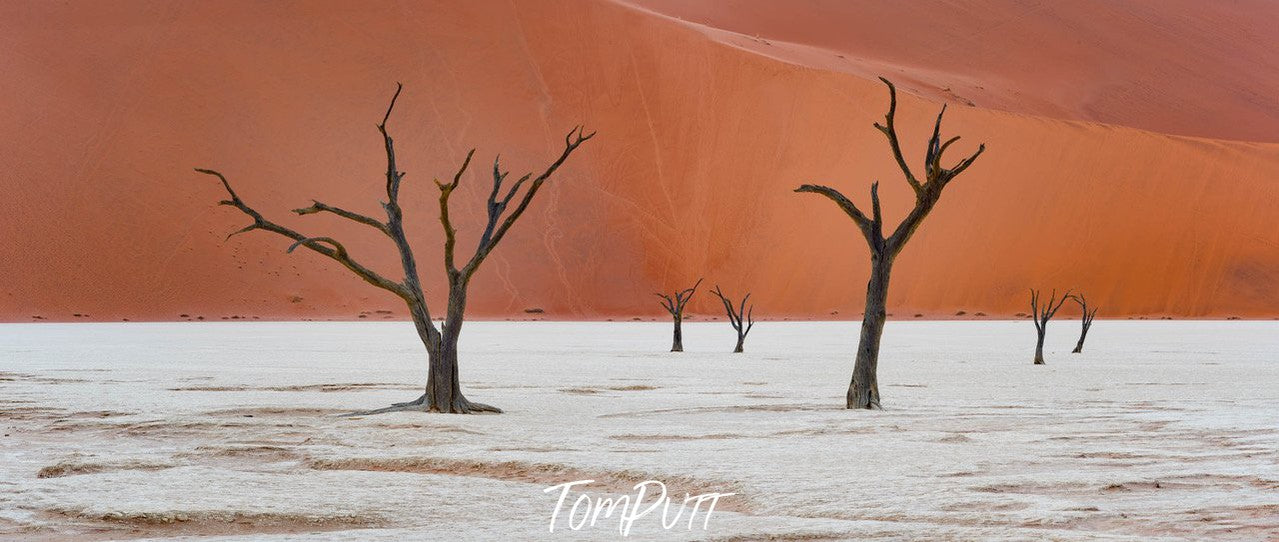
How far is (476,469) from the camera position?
28.3ft

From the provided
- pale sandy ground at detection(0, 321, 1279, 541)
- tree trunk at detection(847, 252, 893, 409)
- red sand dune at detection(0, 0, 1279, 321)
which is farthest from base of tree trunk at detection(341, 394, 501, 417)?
red sand dune at detection(0, 0, 1279, 321)

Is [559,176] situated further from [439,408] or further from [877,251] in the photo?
[439,408]

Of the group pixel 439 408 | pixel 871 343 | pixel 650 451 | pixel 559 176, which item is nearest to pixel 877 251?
pixel 871 343

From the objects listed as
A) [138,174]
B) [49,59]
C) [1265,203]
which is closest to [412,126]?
[138,174]

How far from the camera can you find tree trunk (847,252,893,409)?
12.9m

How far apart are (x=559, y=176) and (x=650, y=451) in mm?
47332

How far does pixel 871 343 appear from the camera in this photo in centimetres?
1312

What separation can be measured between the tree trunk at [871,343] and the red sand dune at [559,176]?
38.8 metres

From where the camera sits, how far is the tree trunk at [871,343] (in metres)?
12.9

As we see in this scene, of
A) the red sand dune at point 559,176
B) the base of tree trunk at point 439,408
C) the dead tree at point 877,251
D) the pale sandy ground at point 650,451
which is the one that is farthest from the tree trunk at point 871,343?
the red sand dune at point 559,176

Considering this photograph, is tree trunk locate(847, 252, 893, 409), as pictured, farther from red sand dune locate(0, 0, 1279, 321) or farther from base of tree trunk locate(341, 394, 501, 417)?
red sand dune locate(0, 0, 1279, 321)

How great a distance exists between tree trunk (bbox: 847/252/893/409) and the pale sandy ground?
1.00 feet

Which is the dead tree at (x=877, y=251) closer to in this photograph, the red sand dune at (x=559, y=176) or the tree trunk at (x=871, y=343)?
the tree trunk at (x=871, y=343)

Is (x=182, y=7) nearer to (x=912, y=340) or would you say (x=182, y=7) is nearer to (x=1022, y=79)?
(x=912, y=340)
